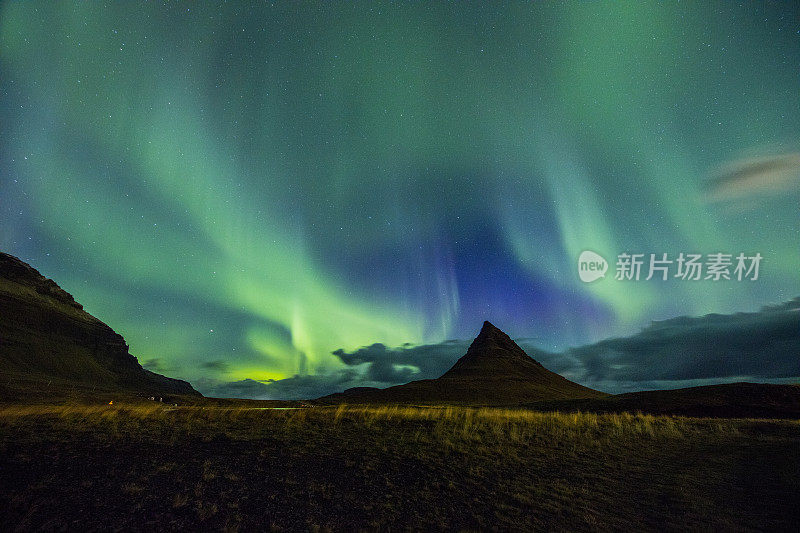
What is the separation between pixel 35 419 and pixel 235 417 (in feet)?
25.6

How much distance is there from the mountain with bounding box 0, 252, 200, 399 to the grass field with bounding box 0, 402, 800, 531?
84.9m

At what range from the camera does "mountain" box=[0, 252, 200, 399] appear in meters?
99.9

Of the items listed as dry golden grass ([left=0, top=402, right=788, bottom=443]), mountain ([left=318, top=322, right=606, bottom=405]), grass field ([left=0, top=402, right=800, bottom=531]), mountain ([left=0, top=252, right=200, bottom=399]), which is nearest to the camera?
grass field ([left=0, top=402, right=800, bottom=531])

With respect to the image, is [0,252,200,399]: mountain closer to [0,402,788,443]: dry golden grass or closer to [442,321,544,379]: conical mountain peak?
[0,402,788,443]: dry golden grass

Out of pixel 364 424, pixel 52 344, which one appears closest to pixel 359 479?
pixel 364 424

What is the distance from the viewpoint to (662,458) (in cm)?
1572

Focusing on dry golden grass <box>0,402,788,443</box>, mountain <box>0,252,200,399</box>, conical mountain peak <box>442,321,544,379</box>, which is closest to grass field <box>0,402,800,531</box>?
dry golden grass <box>0,402,788,443</box>

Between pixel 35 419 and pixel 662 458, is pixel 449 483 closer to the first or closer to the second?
pixel 662 458

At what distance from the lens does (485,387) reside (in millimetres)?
121875

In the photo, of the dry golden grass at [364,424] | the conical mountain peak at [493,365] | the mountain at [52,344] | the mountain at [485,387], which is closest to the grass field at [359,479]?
the dry golden grass at [364,424]

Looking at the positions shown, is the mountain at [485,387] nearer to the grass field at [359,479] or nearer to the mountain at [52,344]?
the mountain at [52,344]

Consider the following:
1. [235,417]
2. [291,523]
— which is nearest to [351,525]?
[291,523]

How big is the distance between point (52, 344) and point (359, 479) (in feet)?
517

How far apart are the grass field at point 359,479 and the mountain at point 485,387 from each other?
77.2 meters
